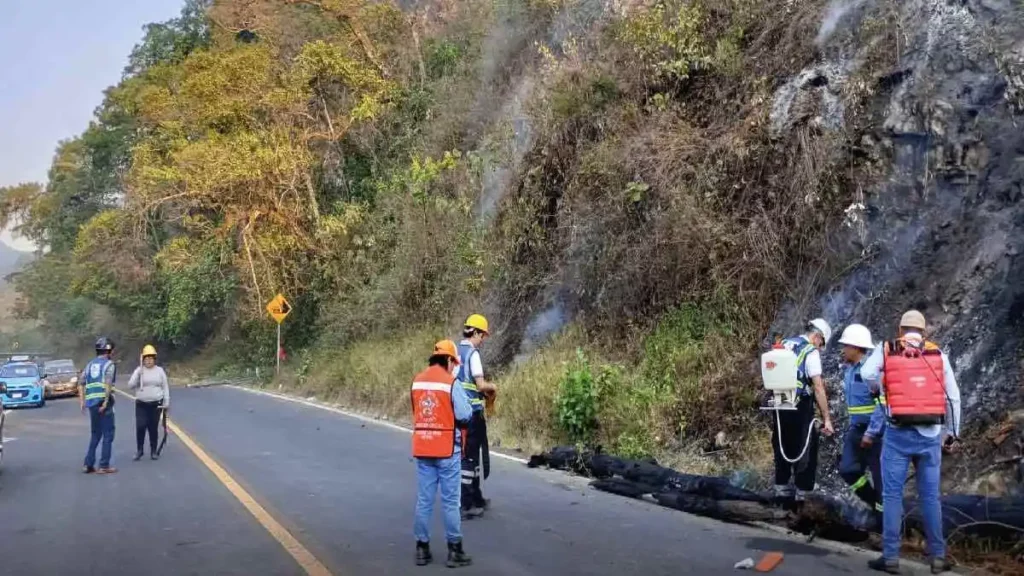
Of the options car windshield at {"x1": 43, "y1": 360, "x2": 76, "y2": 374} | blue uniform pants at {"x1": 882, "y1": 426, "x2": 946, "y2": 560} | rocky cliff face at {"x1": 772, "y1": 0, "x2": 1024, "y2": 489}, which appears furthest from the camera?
car windshield at {"x1": 43, "y1": 360, "x2": 76, "y2": 374}

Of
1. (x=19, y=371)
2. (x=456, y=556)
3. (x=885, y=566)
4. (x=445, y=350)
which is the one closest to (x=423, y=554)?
(x=456, y=556)

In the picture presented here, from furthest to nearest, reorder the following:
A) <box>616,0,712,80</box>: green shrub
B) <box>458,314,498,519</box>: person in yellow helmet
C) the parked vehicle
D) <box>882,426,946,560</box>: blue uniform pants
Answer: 1. the parked vehicle
2. <box>616,0,712,80</box>: green shrub
3. <box>458,314,498,519</box>: person in yellow helmet
4. <box>882,426,946,560</box>: blue uniform pants

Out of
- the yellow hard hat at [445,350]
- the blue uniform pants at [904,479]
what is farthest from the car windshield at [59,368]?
the blue uniform pants at [904,479]

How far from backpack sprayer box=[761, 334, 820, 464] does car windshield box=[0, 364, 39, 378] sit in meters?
26.5

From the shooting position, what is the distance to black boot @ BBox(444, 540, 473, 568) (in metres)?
7.69

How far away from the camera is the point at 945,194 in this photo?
1200cm

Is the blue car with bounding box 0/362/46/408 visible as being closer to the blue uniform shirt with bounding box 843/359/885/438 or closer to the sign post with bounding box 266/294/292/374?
the sign post with bounding box 266/294/292/374

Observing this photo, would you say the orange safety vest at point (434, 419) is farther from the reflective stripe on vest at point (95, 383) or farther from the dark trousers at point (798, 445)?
the reflective stripe on vest at point (95, 383)

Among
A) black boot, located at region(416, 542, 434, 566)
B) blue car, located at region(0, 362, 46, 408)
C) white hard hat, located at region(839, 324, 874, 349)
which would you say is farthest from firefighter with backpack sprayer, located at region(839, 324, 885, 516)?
blue car, located at region(0, 362, 46, 408)

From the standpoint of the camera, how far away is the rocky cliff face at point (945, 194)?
10.4 metres

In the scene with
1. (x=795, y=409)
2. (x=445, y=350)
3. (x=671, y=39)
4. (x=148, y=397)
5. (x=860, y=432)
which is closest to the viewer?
(x=445, y=350)

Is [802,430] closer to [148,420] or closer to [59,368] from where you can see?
→ [148,420]

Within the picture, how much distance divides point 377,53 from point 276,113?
403 centimetres

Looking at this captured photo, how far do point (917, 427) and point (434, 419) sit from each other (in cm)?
356
